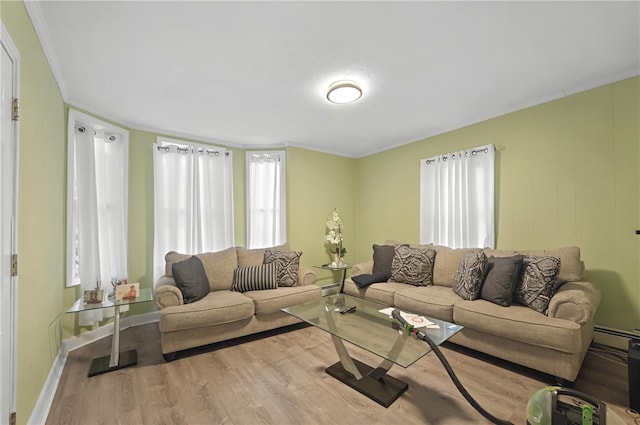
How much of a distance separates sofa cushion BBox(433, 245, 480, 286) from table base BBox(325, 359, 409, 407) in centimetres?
157

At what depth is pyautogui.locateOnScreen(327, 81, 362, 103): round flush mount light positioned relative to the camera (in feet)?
8.70

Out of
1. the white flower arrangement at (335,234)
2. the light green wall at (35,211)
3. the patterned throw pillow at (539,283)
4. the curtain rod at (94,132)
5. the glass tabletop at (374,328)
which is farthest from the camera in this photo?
the white flower arrangement at (335,234)

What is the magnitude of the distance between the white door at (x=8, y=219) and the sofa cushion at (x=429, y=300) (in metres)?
2.99

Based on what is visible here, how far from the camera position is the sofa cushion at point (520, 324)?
207 centimetres

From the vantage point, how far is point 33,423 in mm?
1725

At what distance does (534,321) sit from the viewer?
222 cm

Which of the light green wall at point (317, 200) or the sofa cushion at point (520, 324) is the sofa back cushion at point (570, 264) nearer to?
the sofa cushion at point (520, 324)

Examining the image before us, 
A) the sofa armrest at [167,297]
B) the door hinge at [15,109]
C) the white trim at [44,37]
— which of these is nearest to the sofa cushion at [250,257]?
the sofa armrest at [167,297]

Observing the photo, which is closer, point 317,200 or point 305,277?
point 305,277

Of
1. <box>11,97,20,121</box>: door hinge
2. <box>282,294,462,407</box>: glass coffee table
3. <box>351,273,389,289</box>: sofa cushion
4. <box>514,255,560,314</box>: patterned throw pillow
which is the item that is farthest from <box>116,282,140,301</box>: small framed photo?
<box>514,255,560,314</box>: patterned throw pillow

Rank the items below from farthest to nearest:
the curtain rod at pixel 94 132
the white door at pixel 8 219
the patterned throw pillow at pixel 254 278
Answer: the patterned throw pillow at pixel 254 278, the curtain rod at pixel 94 132, the white door at pixel 8 219

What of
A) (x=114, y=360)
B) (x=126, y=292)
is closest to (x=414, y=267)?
(x=126, y=292)

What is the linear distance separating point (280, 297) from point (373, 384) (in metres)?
1.41

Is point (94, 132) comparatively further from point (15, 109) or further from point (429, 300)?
point (429, 300)
